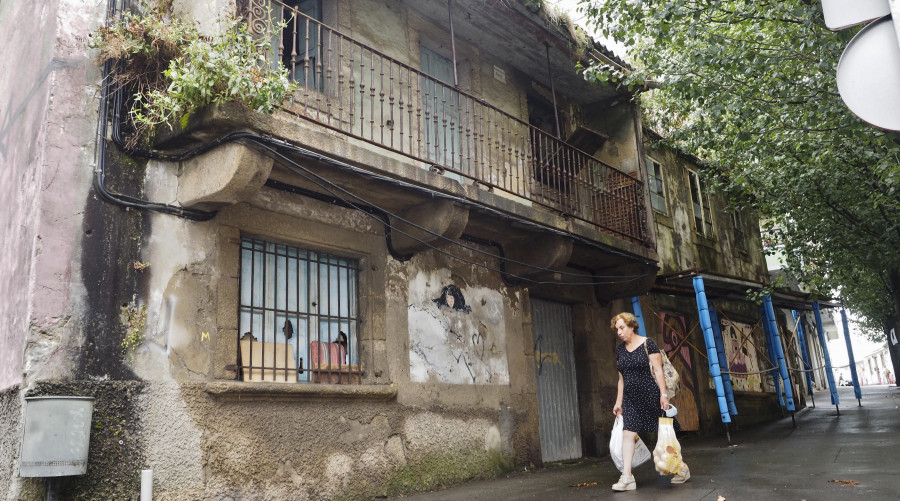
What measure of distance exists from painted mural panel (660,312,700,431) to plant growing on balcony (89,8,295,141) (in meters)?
9.76

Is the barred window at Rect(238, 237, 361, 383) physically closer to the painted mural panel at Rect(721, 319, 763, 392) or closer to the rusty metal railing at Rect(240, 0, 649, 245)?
the rusty metal railing at Rect(240, 0, 649, 245)

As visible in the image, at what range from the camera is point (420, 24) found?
923 cm

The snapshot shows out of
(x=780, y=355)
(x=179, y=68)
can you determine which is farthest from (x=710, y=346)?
(x=179, y=68)

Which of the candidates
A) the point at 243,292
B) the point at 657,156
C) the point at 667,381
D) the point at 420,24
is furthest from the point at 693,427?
the point at 243,292

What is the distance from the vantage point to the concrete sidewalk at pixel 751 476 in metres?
5.90

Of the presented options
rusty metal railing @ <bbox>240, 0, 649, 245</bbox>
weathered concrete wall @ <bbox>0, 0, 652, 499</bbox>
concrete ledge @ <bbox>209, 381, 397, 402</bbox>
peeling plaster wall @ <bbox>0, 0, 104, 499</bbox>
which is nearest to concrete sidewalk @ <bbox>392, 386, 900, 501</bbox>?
weathered concrete wall @ <bbox>0, 0, 652, 499</bbox>

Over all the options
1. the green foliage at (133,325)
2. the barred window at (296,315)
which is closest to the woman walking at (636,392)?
the barred window at (296,315)

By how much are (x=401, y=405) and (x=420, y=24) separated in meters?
4.85

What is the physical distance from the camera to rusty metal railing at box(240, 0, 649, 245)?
6742mm

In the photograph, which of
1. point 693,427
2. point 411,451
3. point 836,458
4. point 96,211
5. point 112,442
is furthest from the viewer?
point 693,427

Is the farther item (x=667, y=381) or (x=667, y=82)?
(x=667, y=82)

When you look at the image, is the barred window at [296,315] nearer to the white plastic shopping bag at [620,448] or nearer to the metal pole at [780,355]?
the white plastic shopping bag at [620,448]

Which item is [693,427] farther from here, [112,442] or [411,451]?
[112,442]

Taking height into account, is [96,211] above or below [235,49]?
below
